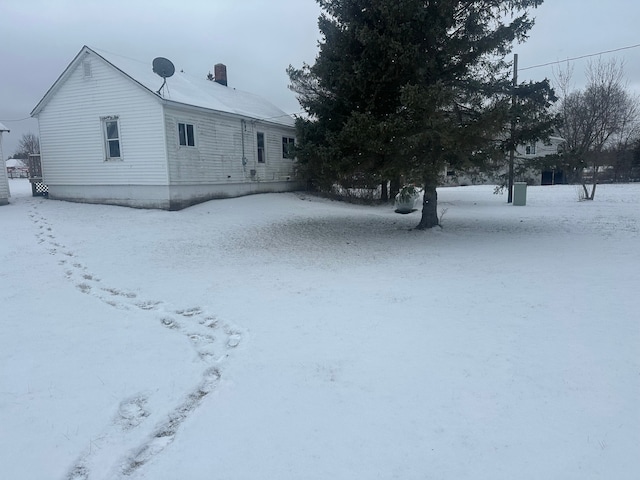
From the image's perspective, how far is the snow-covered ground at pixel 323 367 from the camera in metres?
2.80

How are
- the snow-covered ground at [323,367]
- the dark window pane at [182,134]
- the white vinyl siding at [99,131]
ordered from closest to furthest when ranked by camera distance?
the snow-covered ground at [323,367], the white vinyl siding at [99,131], the dark window pane at [182,134]

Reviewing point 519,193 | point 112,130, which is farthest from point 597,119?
point 112,130

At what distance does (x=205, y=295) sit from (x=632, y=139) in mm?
47310

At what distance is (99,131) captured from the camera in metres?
16.4

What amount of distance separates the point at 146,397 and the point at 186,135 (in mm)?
14457

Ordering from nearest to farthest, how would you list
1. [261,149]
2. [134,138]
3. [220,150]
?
[134,138] → [220,150] → [261,149]

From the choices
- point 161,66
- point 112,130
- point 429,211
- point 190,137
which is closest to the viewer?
point 429,211

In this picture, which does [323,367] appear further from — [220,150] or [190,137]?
[220,150]

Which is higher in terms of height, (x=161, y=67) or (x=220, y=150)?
(x=161, y=67)

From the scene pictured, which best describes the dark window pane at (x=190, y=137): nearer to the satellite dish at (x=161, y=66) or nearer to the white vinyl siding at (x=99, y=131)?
the white vinyl siding at (x=99, y=131)

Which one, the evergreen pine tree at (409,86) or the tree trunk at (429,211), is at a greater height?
the evergreen pine tree at (409,86)

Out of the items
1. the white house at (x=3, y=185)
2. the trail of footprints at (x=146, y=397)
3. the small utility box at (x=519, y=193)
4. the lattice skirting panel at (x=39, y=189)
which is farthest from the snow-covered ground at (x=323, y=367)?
the lattice skirting panel at (x=39, y=189)

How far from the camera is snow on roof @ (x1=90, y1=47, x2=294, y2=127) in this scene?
1602 centimetres

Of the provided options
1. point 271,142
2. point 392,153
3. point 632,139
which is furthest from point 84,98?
point 632,139
